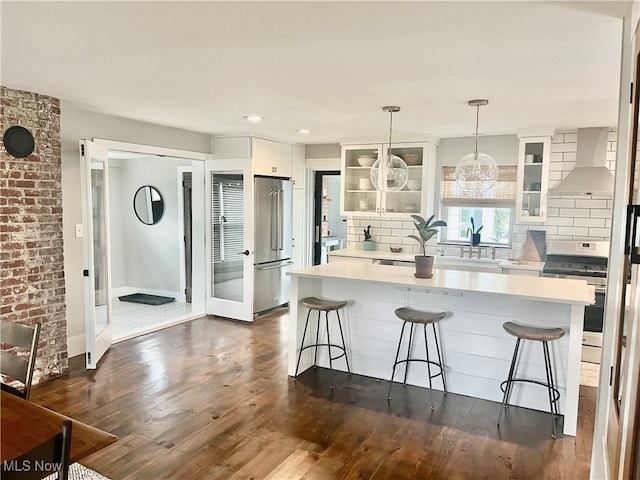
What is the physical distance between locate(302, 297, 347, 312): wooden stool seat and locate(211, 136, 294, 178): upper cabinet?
233cm

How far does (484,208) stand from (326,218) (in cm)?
266

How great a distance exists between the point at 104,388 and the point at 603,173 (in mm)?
5373

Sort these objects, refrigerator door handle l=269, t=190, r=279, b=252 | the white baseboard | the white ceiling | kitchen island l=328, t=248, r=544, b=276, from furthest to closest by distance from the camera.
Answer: refrigerator door handle l=269, t=190, r=279, b=252 < kitchen island l=328, t=248, r=544, b=276 < the white baseboard < the white ceiling

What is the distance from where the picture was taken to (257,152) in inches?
227

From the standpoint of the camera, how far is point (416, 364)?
389 centimetres

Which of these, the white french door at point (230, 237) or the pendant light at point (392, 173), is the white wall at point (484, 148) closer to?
the pendant light at point (392, 173)

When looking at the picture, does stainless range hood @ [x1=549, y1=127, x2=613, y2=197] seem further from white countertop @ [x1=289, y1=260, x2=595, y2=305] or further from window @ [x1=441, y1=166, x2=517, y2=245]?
white countertop @ [x1=289, y1=260, x2=595, y2=305]

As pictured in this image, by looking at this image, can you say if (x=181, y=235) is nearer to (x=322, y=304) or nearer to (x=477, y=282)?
(x=322, y=304)

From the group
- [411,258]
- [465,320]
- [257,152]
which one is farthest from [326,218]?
[465,320]

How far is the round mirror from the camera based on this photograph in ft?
23.0

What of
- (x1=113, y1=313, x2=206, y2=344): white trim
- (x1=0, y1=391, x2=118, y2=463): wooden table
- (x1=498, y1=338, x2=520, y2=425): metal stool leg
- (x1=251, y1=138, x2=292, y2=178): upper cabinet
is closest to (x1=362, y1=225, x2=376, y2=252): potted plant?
(x1=251, y1=138, x2=292, y2=178): upper cabinet

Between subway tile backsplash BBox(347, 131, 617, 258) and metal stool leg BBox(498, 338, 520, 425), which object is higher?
subway tile backsplash BBox(347, 131, 617, 258)

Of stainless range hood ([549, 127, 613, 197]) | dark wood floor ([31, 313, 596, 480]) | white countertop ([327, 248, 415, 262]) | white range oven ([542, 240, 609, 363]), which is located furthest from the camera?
white countertop ([327, 248, 415, 262])

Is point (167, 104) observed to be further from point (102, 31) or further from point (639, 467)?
point (639, 467)
